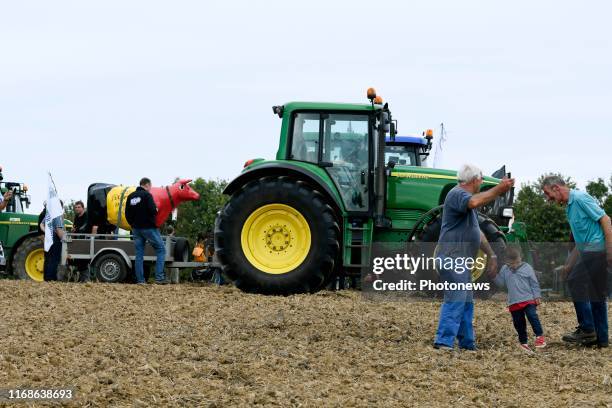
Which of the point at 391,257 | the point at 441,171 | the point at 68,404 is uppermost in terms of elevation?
the point at 441,171

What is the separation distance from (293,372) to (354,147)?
18.2 ft

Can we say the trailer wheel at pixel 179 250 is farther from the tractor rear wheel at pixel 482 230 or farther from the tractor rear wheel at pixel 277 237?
the tractor rear wheel at pixel 482 230

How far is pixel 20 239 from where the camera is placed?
1955 cm

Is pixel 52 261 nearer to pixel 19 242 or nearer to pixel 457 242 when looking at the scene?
pixel 19 242

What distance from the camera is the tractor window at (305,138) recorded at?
12.1 meters

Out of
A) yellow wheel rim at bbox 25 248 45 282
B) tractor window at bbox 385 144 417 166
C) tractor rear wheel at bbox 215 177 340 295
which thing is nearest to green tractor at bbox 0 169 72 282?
yellow wheel rim at bbox 25 248 45 282

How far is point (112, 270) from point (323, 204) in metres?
6.86

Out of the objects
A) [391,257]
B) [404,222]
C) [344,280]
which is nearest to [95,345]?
[391,257]

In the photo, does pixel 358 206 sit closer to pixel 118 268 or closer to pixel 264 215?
pixel 264 215

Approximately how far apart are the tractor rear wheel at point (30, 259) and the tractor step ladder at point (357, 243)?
9237 mm

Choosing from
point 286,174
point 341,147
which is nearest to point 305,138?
point 341,147

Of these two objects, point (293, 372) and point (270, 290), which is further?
point (270, 290)

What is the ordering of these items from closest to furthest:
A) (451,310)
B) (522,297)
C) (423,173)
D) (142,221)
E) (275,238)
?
(451,310)
(522,297)
(275,238)
(423,173)
(142,221)

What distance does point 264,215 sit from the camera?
1150 cm
